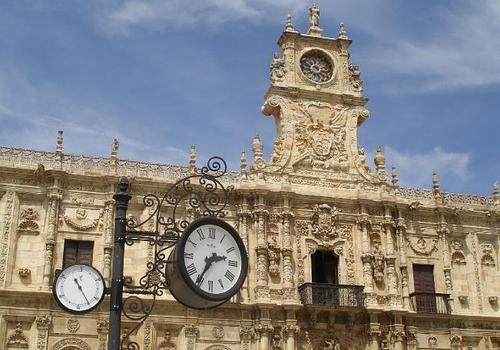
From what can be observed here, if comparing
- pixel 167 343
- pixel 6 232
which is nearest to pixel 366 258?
pixel 167 343

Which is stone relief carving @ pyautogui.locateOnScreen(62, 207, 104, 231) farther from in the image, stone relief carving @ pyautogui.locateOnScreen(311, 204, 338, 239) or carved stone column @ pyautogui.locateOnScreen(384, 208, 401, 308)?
carved stone column @ pyautogui.locateOnScreen(384, 208, 401, 308)

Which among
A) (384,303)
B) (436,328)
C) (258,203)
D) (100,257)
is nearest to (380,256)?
(384,303)

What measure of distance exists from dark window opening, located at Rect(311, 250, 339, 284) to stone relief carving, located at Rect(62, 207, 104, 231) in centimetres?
679

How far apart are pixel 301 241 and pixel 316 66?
653 cm

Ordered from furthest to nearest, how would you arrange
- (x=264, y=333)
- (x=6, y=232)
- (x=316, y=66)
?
(x=316, y=66), (x=264, y=333), (x=6, y=232)

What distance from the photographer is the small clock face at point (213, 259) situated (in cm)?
485

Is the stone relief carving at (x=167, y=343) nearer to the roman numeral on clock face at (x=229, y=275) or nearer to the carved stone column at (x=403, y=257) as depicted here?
the carved stone column at (x=403, y=257)

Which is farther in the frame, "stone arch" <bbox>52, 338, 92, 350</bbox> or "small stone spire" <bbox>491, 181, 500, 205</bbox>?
"small stone spire" <bbox>491, 181, 500, 205</bbox>

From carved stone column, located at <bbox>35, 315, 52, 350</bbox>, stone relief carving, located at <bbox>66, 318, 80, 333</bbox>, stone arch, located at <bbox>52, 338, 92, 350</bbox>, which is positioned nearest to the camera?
carved stone column, located at <bbox>35, 315, 52, 350</bbox>

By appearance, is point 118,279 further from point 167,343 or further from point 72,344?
point 167,343

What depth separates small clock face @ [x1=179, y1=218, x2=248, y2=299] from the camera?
191 inches

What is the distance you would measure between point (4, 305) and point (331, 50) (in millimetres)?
13772

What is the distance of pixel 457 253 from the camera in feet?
76.5

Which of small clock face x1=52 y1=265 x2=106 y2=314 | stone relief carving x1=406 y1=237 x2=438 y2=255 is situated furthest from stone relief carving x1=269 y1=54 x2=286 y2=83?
small clock face x1=52 y1=265 x2=106 y2=314
